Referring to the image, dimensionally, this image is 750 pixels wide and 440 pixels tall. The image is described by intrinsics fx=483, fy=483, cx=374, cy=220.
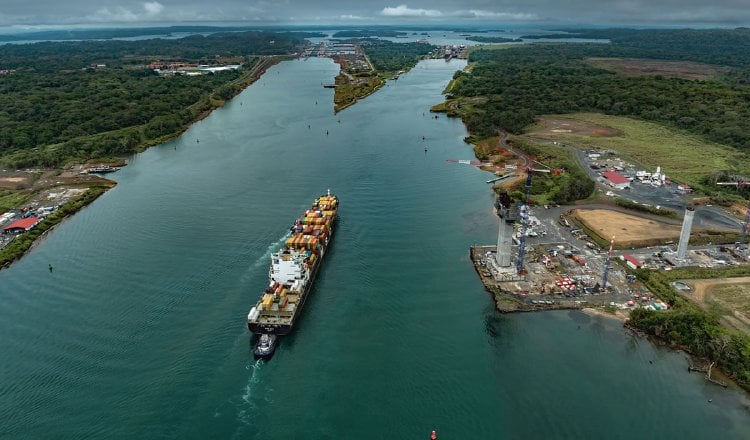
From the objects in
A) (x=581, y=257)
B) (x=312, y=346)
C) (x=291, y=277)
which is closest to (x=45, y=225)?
(x=291, y=277)

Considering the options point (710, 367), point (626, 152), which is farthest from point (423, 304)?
point (626, 152)

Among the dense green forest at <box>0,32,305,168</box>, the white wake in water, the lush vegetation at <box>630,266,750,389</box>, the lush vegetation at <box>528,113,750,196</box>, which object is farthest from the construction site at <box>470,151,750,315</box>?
the dense green forest at <box>0,32,305,168</box>

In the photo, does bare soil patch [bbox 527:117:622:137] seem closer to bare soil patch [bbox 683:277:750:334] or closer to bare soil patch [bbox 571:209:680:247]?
bare soil patch [bbox 571:209:680:247]

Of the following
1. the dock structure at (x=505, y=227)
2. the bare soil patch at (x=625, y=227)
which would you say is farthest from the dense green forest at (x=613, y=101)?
the dock structure at (x=505, y=227)

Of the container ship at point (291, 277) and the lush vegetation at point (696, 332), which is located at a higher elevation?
the container ship at point (291, 277)

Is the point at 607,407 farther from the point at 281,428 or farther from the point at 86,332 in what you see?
the point at 86,332

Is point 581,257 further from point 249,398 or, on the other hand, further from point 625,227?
point 249,398

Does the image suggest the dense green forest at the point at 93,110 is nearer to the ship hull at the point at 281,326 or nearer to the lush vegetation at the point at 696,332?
the ship hull at the point at 281,326
